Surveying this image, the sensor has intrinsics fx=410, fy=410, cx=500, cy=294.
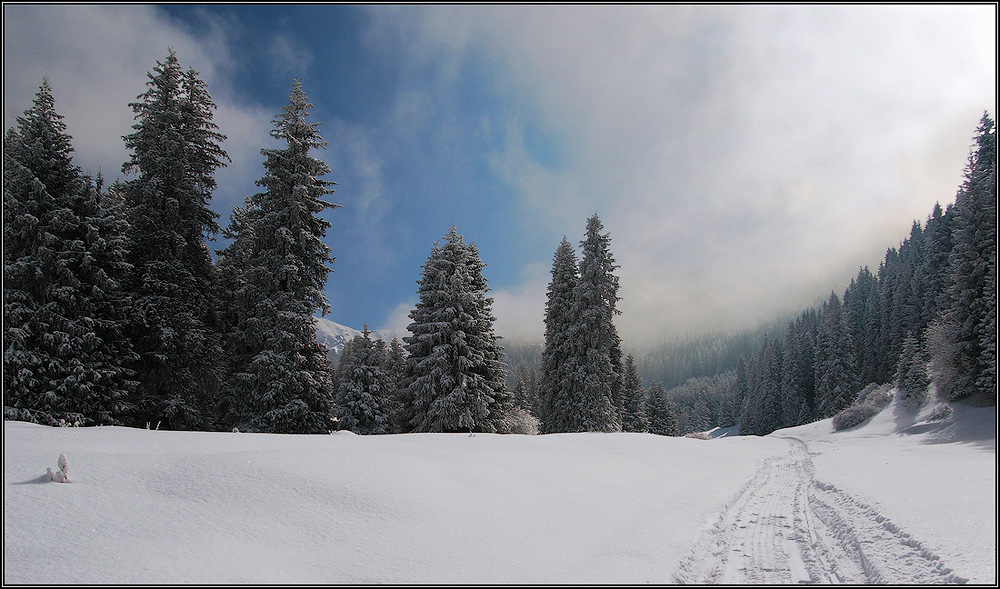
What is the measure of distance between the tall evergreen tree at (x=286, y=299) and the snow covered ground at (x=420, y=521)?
7.17 meters

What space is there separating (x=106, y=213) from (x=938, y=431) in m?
37.9

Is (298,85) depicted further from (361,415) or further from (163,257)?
(361,415)

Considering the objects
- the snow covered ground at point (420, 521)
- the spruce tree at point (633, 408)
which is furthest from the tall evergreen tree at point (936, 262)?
A: the snow covered ground at point (420, 521)

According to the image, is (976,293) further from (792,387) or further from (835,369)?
(792,387)

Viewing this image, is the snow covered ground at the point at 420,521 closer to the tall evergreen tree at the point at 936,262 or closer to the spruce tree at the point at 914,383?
the spruce tree at the point at 914,383

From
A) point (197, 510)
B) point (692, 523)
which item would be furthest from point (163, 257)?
point (692, 523)

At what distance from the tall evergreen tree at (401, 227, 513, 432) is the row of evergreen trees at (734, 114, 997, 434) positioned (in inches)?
958

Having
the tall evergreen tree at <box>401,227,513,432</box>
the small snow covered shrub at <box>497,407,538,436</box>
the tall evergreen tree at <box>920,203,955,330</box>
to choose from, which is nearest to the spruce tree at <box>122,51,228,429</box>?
the tall evergreen tree at <box>401,227,513,432</box>

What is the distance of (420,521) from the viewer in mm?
5012

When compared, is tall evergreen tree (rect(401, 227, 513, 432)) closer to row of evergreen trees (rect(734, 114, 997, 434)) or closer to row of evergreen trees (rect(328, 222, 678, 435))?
row of evergreen trees (rect(328, 222, 678, 435))

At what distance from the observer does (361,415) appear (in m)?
27.1

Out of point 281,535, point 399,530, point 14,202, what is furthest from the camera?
A: point 14,202

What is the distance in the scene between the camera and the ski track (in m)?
4.57

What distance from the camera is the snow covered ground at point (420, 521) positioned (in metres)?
3.69
